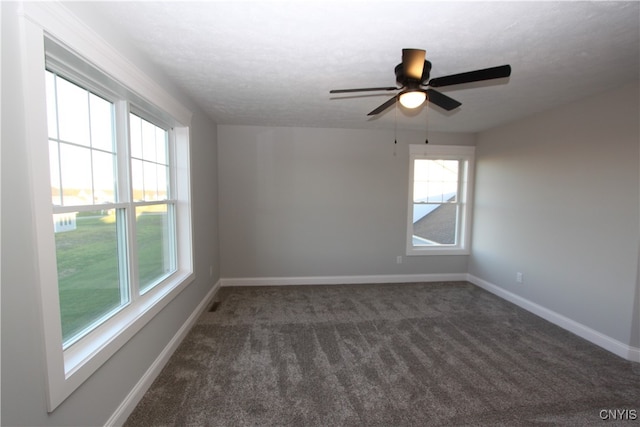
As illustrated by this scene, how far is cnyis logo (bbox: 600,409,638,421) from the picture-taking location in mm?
1792

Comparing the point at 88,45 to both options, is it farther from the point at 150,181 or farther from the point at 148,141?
the point at 150,181

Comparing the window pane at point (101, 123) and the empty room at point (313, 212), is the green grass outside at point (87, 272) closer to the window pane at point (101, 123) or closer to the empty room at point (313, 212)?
the empty room at point (313, 212)

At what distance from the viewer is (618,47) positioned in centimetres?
184

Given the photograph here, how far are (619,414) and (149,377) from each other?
10.8 feet

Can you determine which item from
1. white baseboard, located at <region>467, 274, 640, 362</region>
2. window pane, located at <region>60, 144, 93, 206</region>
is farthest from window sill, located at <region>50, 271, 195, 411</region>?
white baseboard, located at <region>467, 274, 640, 362</region>

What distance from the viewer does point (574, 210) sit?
2.91 metres

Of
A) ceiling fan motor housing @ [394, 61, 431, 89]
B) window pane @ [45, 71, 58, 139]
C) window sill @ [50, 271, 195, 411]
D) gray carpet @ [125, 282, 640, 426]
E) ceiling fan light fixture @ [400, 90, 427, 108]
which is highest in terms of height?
ceiling fan motor housing @ [394, 61, 431, 89]

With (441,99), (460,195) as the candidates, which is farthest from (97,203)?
(460,195)

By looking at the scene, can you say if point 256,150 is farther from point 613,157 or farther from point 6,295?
point 613,157

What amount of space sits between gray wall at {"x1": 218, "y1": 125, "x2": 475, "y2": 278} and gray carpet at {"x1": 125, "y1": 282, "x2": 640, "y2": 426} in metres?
1.02

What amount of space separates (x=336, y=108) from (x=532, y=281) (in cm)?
325

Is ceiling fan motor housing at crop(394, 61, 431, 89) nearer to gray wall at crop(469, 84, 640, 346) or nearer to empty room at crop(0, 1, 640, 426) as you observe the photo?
empty room at crop(0, 1, 640, 426)

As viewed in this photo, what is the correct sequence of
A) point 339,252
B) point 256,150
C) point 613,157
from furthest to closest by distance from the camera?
point 339,252 < point 256,150 < point 613,157

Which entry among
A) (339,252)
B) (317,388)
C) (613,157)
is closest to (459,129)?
(613,157)
